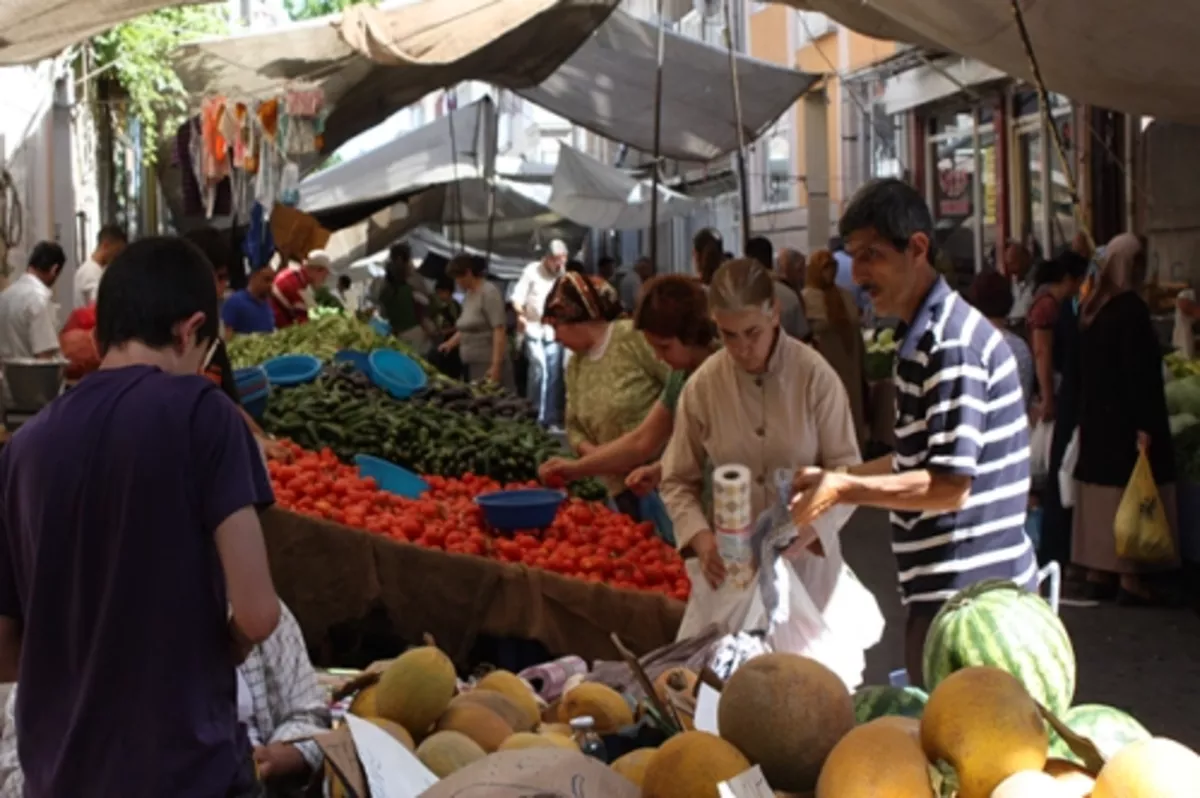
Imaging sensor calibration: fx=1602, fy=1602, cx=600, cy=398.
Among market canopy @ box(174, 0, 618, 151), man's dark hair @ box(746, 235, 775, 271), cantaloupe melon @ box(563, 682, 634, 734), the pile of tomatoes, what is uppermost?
market canopy @ box(174, 0, 618, 151)

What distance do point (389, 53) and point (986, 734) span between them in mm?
9151

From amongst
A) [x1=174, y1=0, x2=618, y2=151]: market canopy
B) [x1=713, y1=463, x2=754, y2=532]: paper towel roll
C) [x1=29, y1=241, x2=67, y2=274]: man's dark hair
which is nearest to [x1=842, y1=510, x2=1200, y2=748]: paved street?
[x1=713, y1=463, x2=754, y2=532]: paper towel roll

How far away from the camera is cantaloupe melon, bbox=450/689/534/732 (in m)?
3.50

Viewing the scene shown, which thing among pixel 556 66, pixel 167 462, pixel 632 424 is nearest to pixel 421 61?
pixel 556 66

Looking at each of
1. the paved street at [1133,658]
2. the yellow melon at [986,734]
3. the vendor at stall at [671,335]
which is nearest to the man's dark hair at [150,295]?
the yellow melon at [986,734]

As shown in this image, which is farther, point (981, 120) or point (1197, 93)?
point (981, 120)

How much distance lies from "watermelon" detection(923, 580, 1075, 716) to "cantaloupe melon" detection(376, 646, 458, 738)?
1.02 meters

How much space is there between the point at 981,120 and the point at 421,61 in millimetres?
10755

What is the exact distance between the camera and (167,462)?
279cm

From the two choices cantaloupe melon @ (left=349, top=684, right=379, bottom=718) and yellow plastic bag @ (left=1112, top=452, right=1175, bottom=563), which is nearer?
cantaloupe melon @ (left=349, top=684, right=379, bottom=718)

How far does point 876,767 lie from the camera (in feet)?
7.53

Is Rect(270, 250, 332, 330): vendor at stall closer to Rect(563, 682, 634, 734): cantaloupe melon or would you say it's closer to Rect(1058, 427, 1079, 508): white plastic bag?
Rect(1058, 427, 1079, 508): white plastic bag

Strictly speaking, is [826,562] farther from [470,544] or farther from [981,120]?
[981,120]

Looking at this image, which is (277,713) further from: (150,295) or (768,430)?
(768,430)
